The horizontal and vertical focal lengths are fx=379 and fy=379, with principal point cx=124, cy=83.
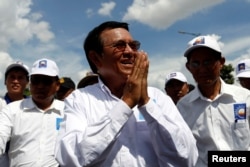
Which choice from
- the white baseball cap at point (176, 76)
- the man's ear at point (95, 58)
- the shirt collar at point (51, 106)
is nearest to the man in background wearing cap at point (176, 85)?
the white baseball cap at point (176, 76)

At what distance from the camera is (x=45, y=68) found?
13.4 ft

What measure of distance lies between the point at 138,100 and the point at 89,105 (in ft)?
1.20

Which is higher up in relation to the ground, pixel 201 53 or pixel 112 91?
pixel 201 53

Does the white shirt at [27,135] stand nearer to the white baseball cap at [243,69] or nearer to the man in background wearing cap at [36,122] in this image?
the man in background wearing cap at [36,122]

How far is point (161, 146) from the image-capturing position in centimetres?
213

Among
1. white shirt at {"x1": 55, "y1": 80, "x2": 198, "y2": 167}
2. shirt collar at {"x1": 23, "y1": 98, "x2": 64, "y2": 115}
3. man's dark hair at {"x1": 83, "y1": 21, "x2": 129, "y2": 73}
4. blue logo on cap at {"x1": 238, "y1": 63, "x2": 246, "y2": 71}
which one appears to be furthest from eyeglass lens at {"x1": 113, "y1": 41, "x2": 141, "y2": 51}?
blue logo on cap at {"x1": 238, "y1": 63, "x2": 246, "y2": 71}

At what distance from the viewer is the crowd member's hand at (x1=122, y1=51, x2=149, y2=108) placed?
2078 mm

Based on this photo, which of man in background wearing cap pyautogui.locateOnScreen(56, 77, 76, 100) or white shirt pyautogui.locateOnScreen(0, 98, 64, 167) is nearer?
white shirt pyautogui.locateOnScreen(0, 98, 64, 167)

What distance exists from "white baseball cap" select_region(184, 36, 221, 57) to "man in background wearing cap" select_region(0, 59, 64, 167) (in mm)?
1520

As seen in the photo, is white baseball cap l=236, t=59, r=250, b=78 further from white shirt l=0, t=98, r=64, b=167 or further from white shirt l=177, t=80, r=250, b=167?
white shirt l=0, t=98, r=64, b=167

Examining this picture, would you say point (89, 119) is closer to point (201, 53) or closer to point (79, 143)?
point (79, 143)

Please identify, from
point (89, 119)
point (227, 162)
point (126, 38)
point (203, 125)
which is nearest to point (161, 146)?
point (89, 119)

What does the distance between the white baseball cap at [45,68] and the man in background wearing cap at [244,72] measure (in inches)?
124

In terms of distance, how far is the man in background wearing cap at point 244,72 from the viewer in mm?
5947
